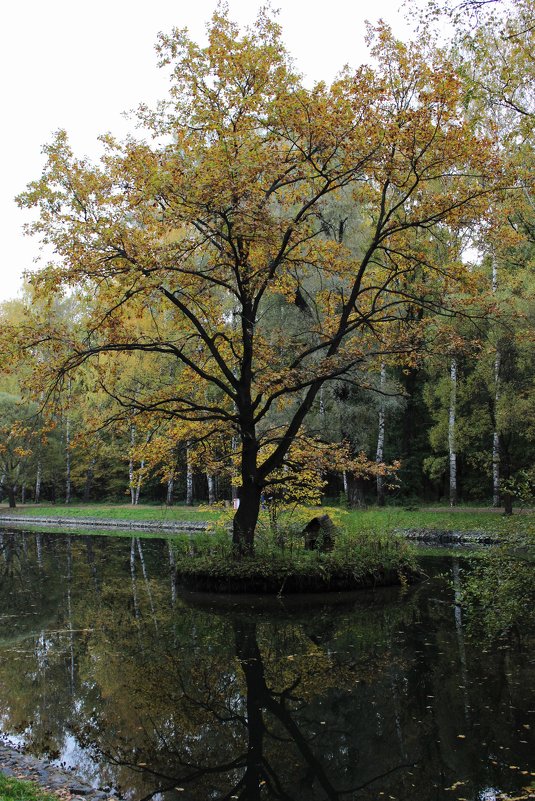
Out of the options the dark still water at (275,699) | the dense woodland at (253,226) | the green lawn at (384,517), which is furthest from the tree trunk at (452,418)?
the dark still water at (275,699)

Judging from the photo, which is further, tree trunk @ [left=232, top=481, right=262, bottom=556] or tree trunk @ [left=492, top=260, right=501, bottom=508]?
tree trunk @ [left=492, top=260, right=501, bottom=508]

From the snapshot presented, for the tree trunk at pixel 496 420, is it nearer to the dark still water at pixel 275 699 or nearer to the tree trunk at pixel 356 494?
the tree trunk at pixel 356 494

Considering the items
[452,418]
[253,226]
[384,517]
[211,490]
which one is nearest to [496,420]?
[452,418]

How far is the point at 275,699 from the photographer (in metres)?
7.55

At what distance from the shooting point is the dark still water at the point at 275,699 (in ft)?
18.5

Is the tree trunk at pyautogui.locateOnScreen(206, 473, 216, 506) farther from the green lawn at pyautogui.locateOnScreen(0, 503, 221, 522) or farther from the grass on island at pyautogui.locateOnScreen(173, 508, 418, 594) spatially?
the grass on island at pyautogui.locateOnScreen(173, 508, 418, 594)

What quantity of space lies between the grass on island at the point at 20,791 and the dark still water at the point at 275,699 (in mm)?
794

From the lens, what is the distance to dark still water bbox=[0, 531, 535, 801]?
5.63 metres

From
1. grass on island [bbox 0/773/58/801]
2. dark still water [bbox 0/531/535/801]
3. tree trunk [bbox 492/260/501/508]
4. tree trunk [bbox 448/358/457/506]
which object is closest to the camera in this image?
grass on island [bbox 0/773/58/801]

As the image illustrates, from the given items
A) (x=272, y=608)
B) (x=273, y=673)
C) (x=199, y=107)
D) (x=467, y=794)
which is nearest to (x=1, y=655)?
(x=273, y=673)

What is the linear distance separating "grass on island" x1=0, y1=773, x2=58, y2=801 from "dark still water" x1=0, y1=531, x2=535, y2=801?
794mm

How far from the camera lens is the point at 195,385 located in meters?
16.2

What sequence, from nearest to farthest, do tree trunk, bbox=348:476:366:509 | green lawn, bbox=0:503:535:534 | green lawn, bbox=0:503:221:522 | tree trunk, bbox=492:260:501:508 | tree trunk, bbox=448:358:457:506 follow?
1. green lawn, bbox=0:503:535:534
2. tree trunk, bbox=492:260:501:508
3. tree trunk, bbox=448:358:457:506
4. tree trunk, bbox=348:476:366:509
5. green lawn, bbox=0:503:221:522

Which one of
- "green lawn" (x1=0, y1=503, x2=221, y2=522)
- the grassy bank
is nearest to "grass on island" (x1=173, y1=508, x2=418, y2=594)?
the grassy bank
